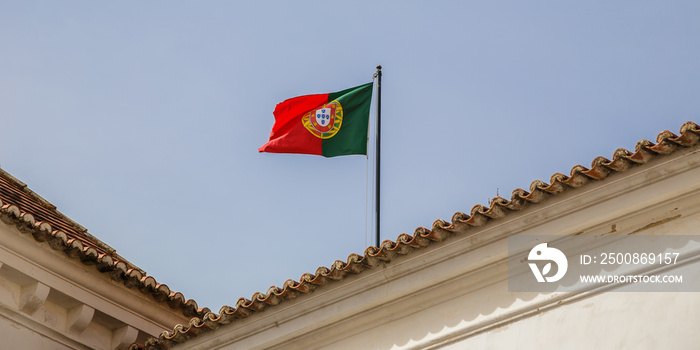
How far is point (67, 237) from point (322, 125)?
391cm

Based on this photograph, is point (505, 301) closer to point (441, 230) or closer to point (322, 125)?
point (441, 230)

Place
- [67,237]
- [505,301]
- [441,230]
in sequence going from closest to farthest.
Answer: [505,301], [441,230], [67,237]

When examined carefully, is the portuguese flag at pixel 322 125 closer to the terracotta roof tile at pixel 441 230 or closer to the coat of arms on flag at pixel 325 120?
the coat of arms on flag at pixel 325 120

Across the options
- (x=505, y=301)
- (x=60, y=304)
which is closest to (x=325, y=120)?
(x=60, y=304)

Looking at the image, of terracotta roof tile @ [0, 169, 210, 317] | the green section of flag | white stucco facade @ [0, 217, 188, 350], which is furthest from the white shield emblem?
white stucco facade @ [0, 217, 188, 350]

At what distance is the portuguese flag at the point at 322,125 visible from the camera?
14383mm

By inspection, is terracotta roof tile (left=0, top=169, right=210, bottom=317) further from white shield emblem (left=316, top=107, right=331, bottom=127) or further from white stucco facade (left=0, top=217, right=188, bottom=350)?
white shield emblem (left=316, top=107, right=331, bottom=127)

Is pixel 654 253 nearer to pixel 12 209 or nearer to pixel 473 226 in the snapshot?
pixel 473 226

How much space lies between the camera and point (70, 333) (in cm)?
1189

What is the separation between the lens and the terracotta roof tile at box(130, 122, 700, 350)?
354 inches

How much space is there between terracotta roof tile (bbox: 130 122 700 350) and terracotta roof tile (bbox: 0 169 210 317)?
930 millimetres

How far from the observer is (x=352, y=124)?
47.9 feet

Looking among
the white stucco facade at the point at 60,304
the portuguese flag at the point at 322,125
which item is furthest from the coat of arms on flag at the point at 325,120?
the white stucco facade at the point at 60,304

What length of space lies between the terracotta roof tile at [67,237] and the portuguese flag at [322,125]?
2.53 meters
